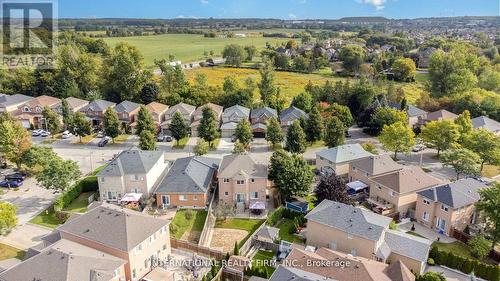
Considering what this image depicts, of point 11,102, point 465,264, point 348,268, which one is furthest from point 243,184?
point 11,102

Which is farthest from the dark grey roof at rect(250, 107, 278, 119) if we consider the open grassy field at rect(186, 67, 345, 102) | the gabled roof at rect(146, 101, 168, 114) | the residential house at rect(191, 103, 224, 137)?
the open grassy field at rect(186, 67, 345, 102)

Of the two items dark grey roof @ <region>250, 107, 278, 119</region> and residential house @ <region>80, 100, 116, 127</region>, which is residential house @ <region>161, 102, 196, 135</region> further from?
residential house @ <region>80, 100, 116, 127</region>

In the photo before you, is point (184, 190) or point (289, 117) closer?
point (184, 190)

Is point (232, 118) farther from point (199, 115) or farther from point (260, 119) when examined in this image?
point (199, 115)

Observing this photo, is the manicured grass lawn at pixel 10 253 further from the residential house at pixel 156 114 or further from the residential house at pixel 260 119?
the residential house at pixel 260 119

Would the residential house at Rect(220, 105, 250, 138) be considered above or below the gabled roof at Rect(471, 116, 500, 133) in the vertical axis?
below

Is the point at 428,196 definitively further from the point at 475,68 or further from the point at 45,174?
the point at 475,68
